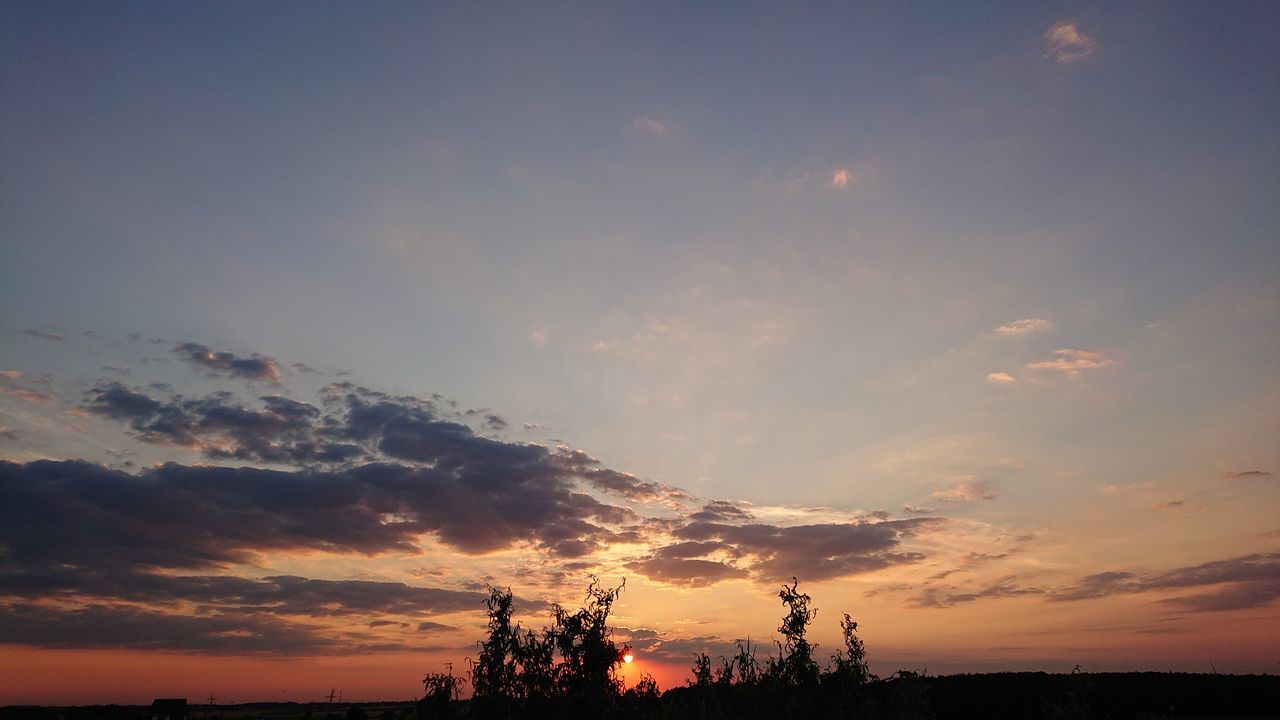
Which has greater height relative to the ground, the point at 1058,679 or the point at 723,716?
the point at 723,716

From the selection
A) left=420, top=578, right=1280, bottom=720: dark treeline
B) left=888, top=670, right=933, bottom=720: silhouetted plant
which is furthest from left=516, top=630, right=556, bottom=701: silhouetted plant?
left=888, top=670, right=933, bottom=720: silhouetted plant

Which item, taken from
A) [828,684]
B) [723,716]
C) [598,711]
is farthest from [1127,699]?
[598,711]

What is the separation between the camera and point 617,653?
33.8 meters

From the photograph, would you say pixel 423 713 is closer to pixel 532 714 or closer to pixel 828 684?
pixel 532 714

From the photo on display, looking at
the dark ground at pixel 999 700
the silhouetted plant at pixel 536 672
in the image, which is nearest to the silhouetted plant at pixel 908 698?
the dark ground at pixel 999 700

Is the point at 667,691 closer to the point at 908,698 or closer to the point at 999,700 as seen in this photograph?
the point at 908,698

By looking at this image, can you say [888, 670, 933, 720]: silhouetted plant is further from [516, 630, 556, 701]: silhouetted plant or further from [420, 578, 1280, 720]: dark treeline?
[516, 630, 556, 701]: silhouetted plant

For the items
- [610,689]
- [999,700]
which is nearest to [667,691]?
[610,689]

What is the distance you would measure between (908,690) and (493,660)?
1972 cm

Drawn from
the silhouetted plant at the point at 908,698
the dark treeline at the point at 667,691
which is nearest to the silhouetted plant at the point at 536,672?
the dark treeline at the point at 667,691

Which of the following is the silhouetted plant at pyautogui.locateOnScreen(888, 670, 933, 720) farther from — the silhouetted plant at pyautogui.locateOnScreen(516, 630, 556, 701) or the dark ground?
the silhouetted plant at pyautogui.locateOnScreen(516, 630, 556, 701)

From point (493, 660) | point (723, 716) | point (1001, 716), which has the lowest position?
point (1001, 716)

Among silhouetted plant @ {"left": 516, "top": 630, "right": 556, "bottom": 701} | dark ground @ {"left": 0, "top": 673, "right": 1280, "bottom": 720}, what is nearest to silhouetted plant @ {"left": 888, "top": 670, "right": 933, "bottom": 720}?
dark ground @ {"left": 0, "top": 673, "right": 1280, "bottom": 720}

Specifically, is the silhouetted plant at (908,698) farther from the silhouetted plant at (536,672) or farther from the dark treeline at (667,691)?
the silhouetted plant at (536,672)
